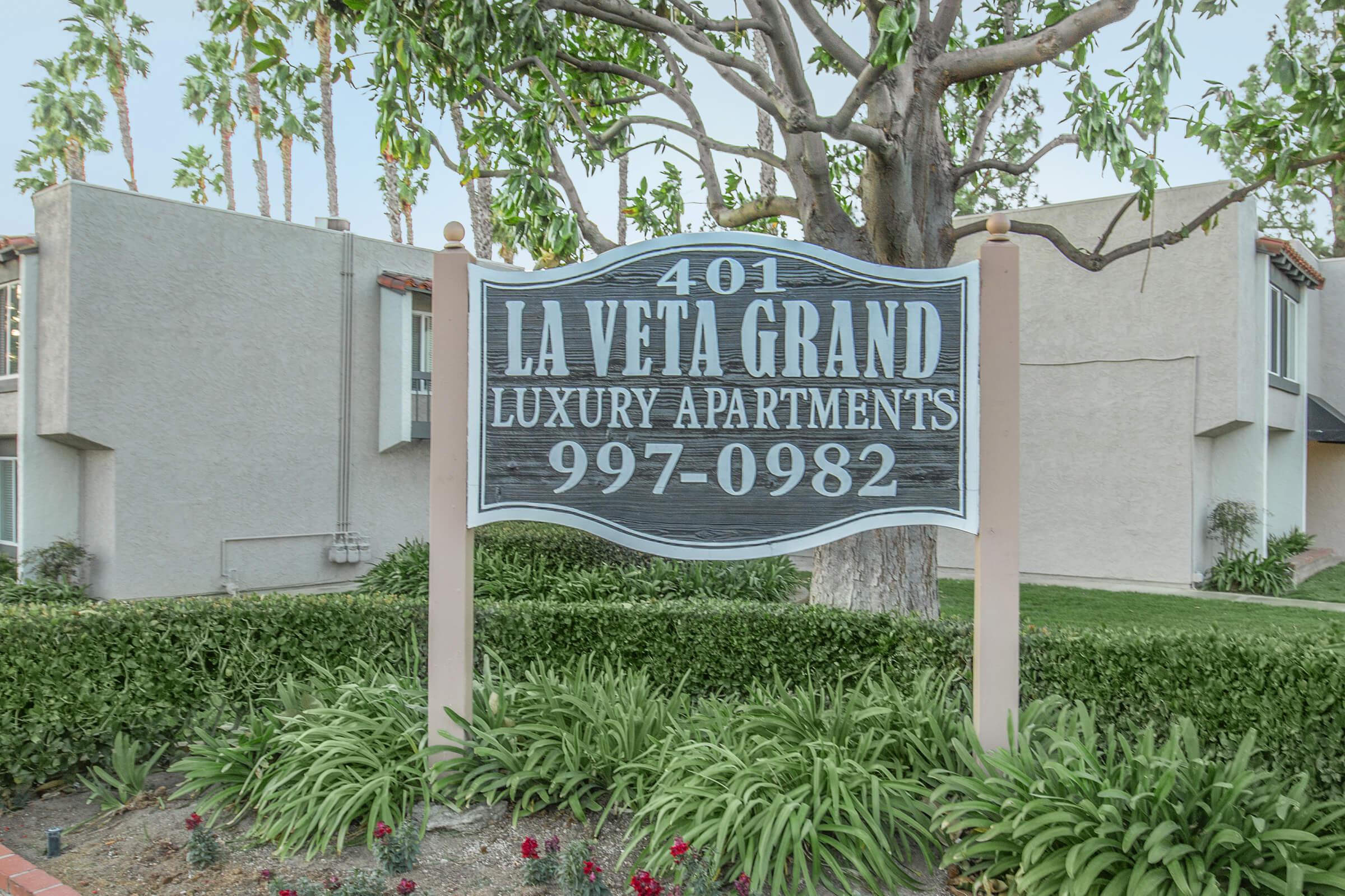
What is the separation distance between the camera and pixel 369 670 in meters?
5.36

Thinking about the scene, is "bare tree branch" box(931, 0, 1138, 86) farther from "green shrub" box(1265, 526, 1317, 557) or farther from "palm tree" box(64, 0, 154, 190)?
"palm tree" box(64, 0, 154, 190)

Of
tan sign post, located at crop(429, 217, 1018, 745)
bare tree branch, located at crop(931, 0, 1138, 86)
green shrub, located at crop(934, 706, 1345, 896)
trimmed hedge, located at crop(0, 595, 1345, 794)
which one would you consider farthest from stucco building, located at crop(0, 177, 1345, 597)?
green shrub, located at crop(934, 706, 1345, 896)

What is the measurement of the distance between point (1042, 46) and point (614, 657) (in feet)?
19.5

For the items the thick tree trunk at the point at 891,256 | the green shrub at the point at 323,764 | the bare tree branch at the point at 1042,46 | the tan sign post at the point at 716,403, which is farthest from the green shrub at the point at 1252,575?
the green shrub at the point at 323,764

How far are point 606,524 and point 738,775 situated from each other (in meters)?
1.35

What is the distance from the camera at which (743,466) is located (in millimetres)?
4539

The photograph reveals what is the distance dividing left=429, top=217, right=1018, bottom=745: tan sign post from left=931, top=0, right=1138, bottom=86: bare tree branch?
409 cm

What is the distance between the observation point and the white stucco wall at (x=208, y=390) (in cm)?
1239

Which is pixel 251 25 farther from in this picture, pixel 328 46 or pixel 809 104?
pixel 328 46

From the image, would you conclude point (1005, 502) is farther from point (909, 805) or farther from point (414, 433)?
point (414, 433)

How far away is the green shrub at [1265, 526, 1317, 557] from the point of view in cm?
1498

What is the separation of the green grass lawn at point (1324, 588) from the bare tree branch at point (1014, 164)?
8356 millimetres

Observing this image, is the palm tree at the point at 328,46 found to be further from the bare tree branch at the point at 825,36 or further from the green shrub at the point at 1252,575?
the green shrub at the point at 1252,575

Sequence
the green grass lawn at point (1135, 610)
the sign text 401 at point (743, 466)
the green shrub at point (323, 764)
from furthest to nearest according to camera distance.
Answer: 1. the green grass lawn at point (1135, 610)
2. the sign text 401 at point (743, 466)
3. the green shrub at point (323, 764)
